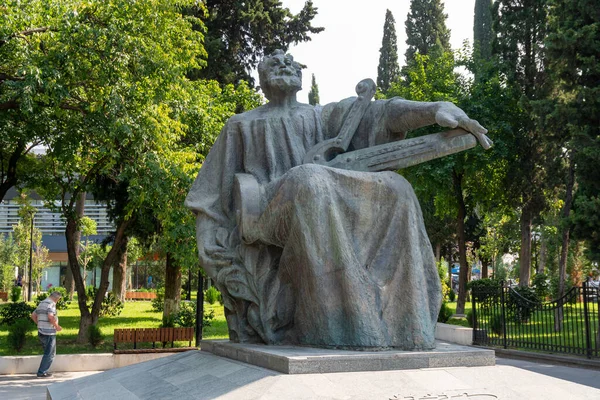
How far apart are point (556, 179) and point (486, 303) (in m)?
6.37

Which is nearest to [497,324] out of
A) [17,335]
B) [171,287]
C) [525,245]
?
[525,245]

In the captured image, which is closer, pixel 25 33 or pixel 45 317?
pixel 25 33

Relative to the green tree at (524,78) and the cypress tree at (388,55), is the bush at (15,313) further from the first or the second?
the cypress tree at (388,55)

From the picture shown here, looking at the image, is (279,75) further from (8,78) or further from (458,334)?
(458,334)

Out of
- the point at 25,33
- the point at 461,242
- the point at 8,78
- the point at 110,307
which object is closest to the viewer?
the point at 25,33

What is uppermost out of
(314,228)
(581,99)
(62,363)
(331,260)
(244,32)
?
(244,32)

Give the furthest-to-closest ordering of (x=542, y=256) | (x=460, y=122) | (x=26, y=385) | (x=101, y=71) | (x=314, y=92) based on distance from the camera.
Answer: (x=314, y=92)
(x=542, y=256)
(x=101, y=71)
(x=26, y=385)
(x=460, y=122)

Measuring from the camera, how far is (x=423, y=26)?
39500 mm

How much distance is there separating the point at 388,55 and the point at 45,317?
3502 centimetres

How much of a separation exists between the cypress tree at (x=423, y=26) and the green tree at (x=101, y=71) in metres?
27.6

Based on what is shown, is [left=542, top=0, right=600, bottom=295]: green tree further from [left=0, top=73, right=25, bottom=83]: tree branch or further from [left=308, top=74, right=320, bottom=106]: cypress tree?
[left=308, top=74, right=320, bottom=106]: cypress tree

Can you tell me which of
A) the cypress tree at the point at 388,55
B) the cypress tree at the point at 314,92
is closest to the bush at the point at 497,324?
the cypress tree at the point at 388,55

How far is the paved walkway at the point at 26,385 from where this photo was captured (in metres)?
9.34

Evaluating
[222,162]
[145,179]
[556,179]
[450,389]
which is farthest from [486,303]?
[450,389]
